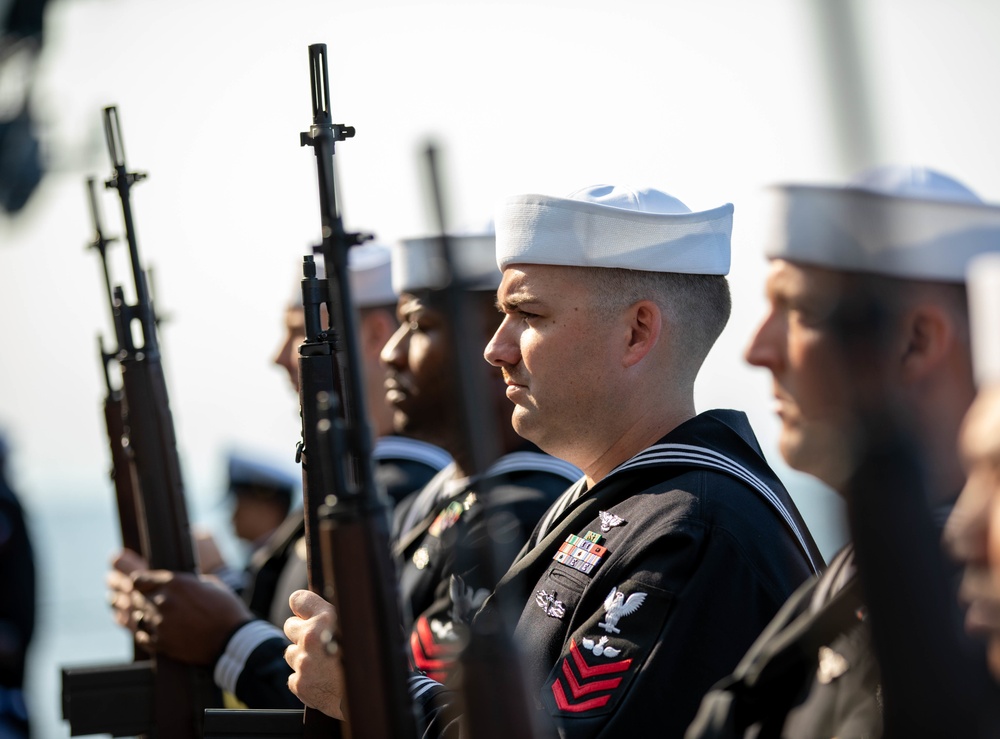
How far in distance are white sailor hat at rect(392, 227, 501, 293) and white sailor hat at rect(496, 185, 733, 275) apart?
5.5 inches

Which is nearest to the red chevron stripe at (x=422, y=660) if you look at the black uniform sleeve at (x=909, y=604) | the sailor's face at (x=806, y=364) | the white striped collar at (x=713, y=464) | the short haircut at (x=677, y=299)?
the white striped collar at (x=713, y=464)

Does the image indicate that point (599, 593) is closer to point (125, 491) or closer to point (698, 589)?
point (698, 589)

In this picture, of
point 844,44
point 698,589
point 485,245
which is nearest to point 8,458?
point 485,245

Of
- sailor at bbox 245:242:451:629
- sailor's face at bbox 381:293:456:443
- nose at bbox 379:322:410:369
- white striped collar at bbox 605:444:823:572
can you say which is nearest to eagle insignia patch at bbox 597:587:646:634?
white striped collar at bbox 605:444:823:572

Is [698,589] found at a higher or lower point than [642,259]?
lower

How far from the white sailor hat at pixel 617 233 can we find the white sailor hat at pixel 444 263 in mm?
139

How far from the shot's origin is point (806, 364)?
2.12 metres

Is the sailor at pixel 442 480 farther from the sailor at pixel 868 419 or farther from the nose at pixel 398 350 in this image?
the sailor at pixel 868 419

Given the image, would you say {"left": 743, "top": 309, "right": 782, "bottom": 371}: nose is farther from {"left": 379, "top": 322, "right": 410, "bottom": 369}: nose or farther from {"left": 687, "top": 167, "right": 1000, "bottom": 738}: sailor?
{"left": 379, "top": 322, "right": 410, "bottom": 369}: nose

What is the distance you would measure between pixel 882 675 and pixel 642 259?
1888 mm

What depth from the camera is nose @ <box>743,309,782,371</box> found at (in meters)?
2.40

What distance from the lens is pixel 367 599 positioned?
7.65ft

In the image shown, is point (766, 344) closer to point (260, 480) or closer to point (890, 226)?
point (890, 226)

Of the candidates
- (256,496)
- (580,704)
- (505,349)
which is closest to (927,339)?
(580,704)
